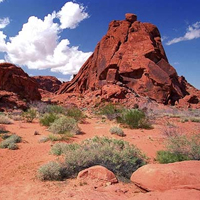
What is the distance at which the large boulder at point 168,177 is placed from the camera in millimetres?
3729

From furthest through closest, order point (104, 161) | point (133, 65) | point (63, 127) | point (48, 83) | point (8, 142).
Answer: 1. point (48, 83)
2. point (133, 65)
3. point (63, 127)
4. point (8, 142)
5. point (104, 161)

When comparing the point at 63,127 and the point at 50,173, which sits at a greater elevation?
the point at 63,127

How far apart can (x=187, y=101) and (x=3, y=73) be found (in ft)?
84.7

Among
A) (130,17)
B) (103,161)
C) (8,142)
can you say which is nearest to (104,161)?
(103,161)

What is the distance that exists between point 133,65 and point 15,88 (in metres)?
16.9

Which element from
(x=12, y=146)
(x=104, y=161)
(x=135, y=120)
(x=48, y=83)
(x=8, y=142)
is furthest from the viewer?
(x=48, y=83)

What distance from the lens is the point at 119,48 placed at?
34625 millimetres

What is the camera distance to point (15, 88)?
2420cm

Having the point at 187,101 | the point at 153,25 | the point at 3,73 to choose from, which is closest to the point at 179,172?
the point at 3,73

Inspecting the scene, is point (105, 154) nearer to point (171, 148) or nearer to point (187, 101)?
point (171, 148)

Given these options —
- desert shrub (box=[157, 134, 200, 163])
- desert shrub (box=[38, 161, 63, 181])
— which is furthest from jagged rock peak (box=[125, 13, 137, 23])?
desert shrub (box=[38, 161, 63, 181])

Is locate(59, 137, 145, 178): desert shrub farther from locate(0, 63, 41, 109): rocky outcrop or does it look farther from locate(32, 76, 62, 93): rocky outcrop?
locate(32, 76, 62, 93): rocky outcrop

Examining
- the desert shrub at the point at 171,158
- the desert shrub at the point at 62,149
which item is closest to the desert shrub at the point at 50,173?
the desert shrub at the point at 62,149

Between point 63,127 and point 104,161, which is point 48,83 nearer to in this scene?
point 63,127
